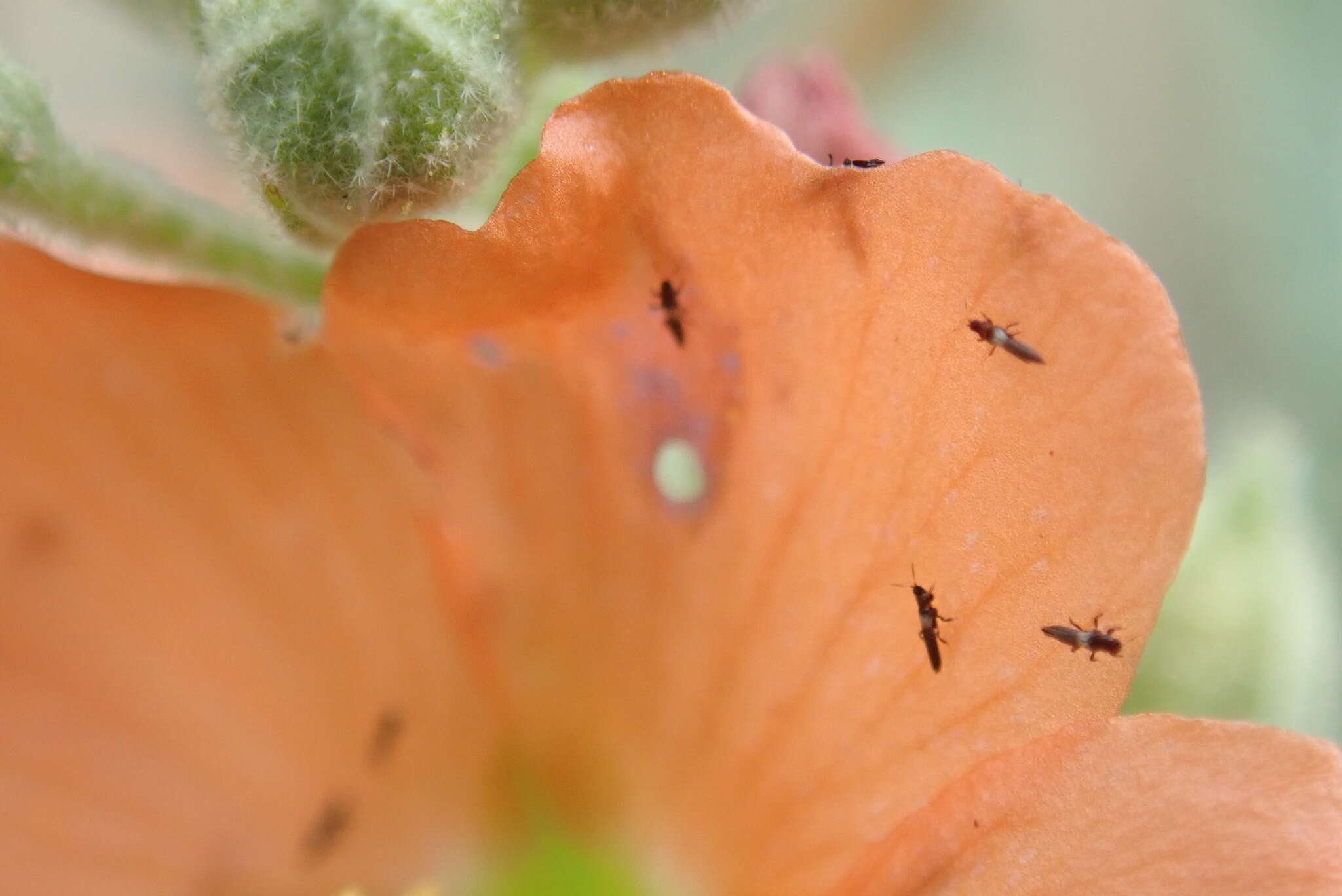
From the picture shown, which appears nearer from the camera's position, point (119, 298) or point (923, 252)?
point (923, 252)

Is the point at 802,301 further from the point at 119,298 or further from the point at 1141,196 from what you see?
the point at 1141,196

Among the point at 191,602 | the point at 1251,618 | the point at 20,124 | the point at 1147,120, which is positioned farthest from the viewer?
→ the point at 1147,120

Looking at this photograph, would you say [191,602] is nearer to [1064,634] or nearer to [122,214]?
[122,214]

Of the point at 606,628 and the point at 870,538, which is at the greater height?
the point at 606,628

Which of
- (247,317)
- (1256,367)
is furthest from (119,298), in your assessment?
(1256,367)

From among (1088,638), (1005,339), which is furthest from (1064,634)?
(1005,339)

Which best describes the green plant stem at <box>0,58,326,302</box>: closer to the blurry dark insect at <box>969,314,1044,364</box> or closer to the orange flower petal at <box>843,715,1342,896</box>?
the blurry dark insect at <box>969,314,1044,364</box>
